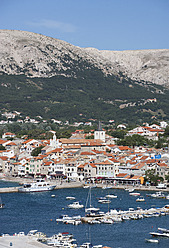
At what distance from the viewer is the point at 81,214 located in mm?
63625

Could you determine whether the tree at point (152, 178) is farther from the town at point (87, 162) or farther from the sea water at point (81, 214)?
the sea water at point (81, 214)

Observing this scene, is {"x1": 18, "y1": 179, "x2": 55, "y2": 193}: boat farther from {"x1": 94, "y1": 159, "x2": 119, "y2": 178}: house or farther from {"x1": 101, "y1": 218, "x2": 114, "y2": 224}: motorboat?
{"x1": 101, "y1": 218, "x2": 114, "y2": 224}: motorboat

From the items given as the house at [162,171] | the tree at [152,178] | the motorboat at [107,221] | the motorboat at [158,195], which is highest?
the house at [162,171]

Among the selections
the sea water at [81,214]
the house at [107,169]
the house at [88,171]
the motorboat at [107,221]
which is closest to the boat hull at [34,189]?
the sea water at [81,214]

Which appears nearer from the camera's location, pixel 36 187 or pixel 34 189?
pixel 34 189

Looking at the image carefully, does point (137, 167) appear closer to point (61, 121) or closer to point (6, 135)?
point (6, 135)

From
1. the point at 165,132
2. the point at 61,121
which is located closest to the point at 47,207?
the point at 165,132

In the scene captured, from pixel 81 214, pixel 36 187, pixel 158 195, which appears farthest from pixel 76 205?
pixel 36 187

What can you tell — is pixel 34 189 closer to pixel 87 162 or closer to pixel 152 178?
pixel 152 178

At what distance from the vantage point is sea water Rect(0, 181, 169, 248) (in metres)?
52.6

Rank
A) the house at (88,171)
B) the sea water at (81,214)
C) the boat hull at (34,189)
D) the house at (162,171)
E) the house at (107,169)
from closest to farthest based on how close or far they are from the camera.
→ the sea water at (81,214) < the boat hull at (34,189) < the house at (162,171) < the house at (107,169) < the house at (88,171)

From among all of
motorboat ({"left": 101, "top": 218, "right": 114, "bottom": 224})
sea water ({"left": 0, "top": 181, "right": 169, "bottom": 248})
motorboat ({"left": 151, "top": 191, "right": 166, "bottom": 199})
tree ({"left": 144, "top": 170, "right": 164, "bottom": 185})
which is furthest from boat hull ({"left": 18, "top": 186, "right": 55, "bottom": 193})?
motorboat ({"left": 101, "top": 218, "right": 114, "bottom": 224})

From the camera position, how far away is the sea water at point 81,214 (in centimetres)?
5259

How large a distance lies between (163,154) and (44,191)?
87.4 feet
